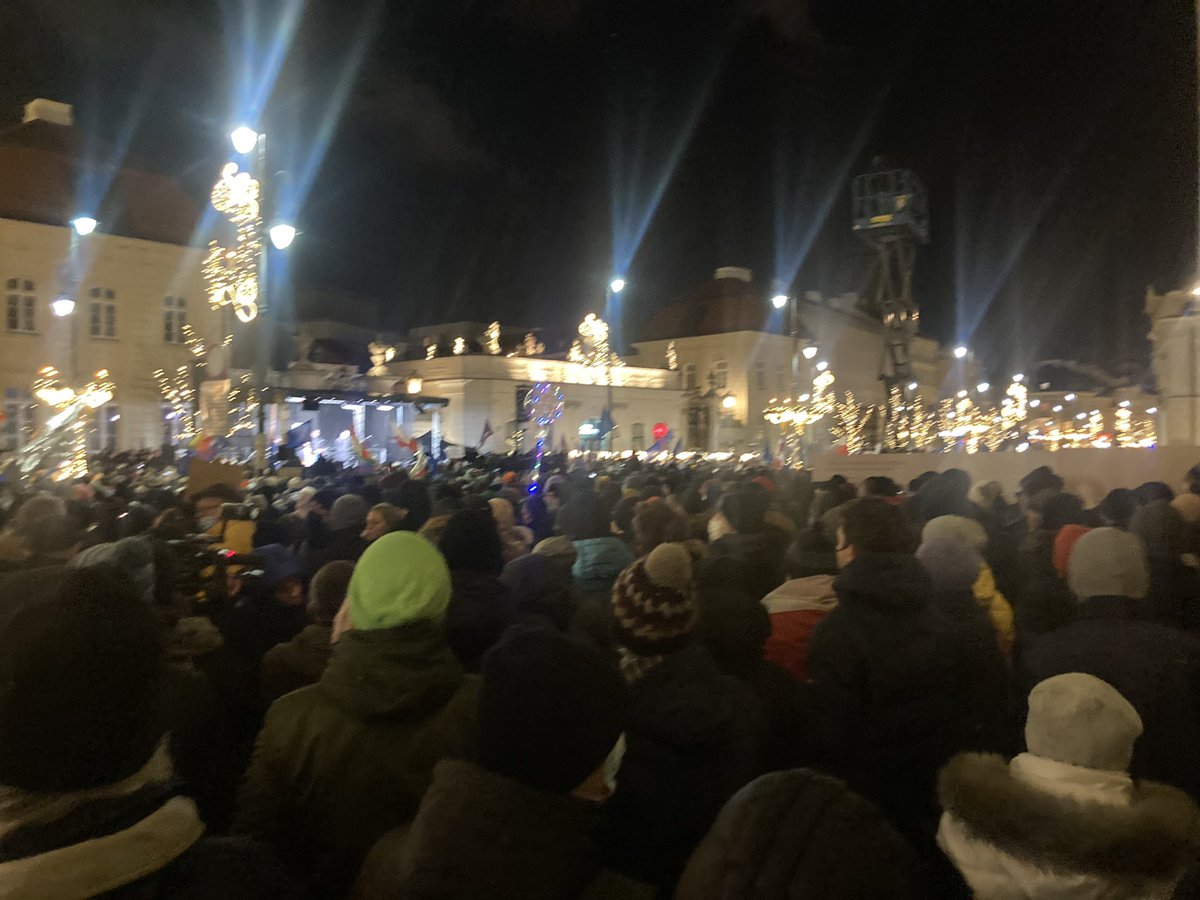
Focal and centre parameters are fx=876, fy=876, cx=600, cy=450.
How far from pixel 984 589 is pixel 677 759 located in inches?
90.4

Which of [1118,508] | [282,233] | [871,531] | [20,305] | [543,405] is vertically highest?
[20,305]

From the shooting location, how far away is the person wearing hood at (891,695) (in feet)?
9.39

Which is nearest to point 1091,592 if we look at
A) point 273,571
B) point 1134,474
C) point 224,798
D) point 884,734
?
point 884,734

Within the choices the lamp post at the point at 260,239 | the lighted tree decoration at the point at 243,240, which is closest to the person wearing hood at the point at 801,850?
the lamp post at the point at 260,239

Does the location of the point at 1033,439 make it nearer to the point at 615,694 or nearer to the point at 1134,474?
the point at 1134,474

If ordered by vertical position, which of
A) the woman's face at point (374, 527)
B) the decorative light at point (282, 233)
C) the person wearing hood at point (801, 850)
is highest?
the decorative light at point (282, 233)

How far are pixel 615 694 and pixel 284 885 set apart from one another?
83 cm

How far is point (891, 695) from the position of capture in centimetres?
287

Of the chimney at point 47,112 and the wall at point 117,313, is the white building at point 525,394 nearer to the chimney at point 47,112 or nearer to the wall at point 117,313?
the wall at point 117,313

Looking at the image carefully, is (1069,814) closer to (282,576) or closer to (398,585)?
(398,585)

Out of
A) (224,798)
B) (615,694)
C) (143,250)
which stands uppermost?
(143,250)

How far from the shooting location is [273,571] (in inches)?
187

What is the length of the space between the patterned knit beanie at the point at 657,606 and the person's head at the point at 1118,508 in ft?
15.7

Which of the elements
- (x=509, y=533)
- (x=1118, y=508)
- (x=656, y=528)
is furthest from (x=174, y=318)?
(x=1118, y=508)
